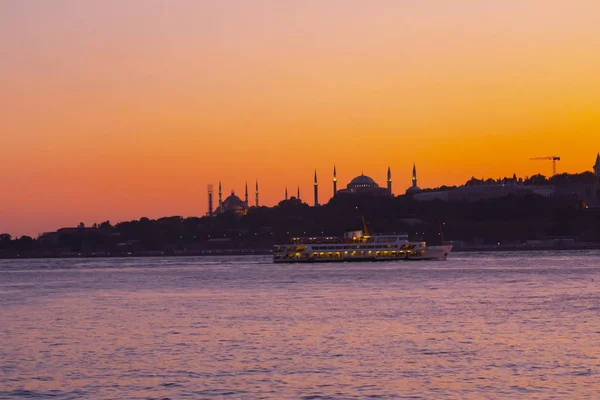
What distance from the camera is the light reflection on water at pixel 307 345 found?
90.7ft

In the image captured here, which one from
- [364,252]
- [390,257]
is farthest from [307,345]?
[364,252]

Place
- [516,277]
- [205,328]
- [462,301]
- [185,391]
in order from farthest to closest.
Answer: [516,277] → [462,301] → [205,328] → [185,391]

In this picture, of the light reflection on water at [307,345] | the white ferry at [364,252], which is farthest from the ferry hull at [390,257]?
the light reflection on water at [307,345]

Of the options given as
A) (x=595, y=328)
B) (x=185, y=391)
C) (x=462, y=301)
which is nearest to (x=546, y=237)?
(x=462, y=301)

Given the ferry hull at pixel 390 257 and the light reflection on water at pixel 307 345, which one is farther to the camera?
the ferry hull at pixel 390 257

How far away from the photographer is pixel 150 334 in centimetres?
4006

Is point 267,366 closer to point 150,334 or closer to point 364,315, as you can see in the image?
point 150,334

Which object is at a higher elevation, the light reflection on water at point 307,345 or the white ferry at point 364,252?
the white ferry at point 364,252

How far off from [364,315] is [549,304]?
978cm

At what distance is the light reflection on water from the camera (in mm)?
27656

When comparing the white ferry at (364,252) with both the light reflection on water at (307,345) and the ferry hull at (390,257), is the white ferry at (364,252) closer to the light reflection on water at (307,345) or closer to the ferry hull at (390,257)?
the ferry hull at (390,257)

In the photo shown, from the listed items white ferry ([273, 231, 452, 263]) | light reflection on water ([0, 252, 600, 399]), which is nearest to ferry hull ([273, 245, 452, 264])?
white ferry ([273, 231, 452, 263])

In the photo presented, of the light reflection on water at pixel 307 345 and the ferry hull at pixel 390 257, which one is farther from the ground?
the ferry hull at pixel 390 257

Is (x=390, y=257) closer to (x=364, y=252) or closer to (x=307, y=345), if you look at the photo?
(x=364, y=252)
